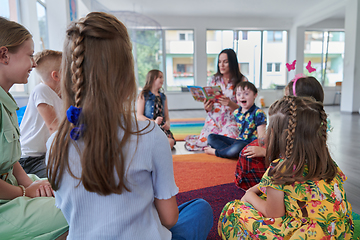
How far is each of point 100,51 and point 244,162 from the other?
139 centimetres

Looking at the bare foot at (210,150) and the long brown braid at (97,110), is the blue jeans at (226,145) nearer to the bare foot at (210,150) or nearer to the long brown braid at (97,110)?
the bare foot at (210,150)

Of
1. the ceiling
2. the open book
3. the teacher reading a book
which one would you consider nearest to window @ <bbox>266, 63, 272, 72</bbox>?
the ceiling

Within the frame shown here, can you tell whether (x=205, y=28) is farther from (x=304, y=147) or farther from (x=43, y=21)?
(x=304, y=147)

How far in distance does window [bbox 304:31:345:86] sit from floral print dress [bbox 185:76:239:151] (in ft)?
21.2

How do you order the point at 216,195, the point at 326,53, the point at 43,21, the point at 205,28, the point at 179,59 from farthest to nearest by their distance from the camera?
the point at 326,53 < the point at 179,59 < the point at 205,28 < the point at 43,21 < the point at 216,195

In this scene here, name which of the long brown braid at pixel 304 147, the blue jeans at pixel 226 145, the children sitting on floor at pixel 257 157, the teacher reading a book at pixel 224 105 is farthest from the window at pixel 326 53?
the long brown braid at pixel 304 147

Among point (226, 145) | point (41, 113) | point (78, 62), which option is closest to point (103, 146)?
point (78, 62)

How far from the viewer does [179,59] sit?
786 cm

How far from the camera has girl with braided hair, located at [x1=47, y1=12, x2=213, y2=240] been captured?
0.57 m

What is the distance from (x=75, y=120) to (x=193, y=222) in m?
0.56

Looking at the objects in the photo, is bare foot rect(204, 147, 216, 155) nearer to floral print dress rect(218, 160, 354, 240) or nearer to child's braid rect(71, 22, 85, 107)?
floral print dress rect(218, 160, 354, 240)

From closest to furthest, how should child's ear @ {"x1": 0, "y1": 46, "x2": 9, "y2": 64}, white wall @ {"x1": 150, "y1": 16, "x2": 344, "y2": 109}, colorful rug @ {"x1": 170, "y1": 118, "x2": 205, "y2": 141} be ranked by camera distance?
child's ear @ {"x1": 0, "y1": 46, "x2": 9, "y2": 64}
colorful rug @ {"x1": 170, "y1": 118, "x2": 205, "y2": 141}
white wall @ {"x1": 150, "y1": 16, "x2": 344, "y2": 109}

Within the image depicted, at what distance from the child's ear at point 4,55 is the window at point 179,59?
7.03m

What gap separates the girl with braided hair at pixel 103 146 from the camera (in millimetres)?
569
